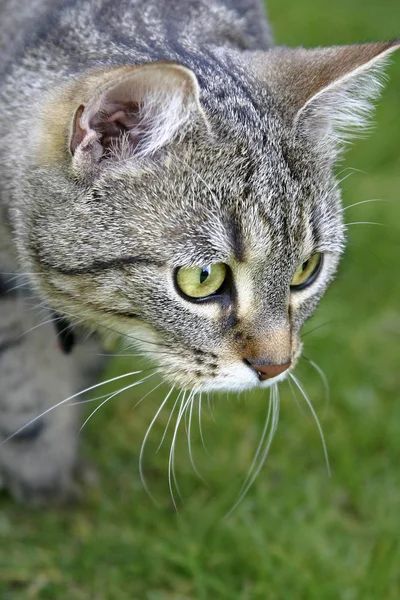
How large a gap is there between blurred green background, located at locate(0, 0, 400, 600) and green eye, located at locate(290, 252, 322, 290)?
44cm

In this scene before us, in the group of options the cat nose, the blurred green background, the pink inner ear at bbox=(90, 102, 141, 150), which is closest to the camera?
the pink inner ear at bbox=(90, 102, 141, 150)

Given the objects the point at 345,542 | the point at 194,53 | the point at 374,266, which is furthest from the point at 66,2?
the point at 374,266

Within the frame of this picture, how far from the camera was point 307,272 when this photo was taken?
2.12 m

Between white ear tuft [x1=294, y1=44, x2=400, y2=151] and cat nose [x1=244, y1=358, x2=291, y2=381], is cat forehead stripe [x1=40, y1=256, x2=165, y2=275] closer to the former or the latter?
cat nose [x1=244, y1=358, x2=291, y2=381]

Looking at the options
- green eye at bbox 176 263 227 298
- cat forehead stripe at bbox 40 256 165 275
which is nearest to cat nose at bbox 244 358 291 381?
green eye at bbox 176 263 227 298

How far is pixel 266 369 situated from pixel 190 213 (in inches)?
16.1

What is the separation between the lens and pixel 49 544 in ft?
9.04

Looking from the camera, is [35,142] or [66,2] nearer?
[35,142]

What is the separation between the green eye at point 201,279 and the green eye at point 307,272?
244 millimetres

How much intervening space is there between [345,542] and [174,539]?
22.7 inches

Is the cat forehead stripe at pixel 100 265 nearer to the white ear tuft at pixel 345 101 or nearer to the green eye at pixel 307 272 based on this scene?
the green eye at pixel 307 272

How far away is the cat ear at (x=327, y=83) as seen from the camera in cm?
198

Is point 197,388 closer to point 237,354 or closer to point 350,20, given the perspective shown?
point 237,354

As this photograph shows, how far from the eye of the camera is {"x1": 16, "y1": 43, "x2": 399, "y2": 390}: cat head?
74.1 inches
